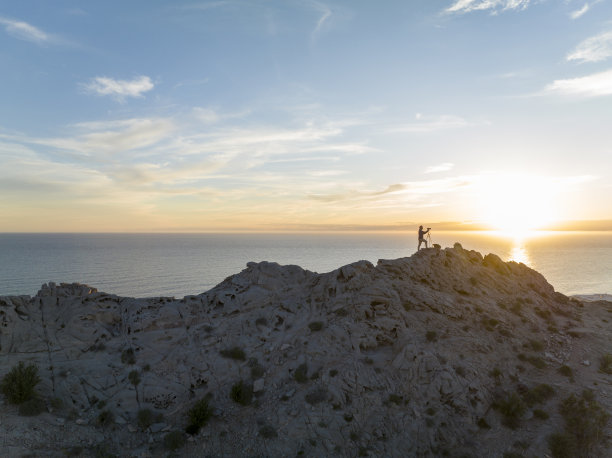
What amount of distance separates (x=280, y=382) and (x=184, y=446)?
26.8ft

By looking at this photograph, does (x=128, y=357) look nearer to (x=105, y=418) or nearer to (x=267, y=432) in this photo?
(x=105, y=418)

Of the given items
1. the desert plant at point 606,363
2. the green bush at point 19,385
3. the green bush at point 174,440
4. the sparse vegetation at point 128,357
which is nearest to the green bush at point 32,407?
the green bush at point 19,385

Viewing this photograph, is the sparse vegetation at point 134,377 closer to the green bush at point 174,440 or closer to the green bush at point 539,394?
the green bush at point 174,440

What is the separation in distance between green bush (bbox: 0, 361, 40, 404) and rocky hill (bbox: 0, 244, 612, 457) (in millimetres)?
496

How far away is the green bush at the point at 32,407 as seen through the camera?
23.1 meters

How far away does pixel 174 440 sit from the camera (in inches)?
906

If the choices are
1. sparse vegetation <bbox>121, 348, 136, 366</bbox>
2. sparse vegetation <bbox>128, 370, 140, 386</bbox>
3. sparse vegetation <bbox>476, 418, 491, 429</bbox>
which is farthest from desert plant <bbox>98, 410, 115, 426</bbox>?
sparse vegetation <bbox>476, 418, 491, 429</bbox>

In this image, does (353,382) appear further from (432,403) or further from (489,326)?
(489,326)

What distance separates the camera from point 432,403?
25.6 m

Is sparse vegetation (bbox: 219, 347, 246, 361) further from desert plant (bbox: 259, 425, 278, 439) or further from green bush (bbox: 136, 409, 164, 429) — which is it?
desert plant (bbox: 259, 425, 278, 439)

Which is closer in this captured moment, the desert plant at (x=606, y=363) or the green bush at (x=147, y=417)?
the green bush at (x=147, y=417)

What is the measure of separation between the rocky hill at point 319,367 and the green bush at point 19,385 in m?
0.50

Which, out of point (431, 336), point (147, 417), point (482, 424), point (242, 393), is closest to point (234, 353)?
point (242, 393)

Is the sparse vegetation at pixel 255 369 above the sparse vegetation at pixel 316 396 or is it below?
above
